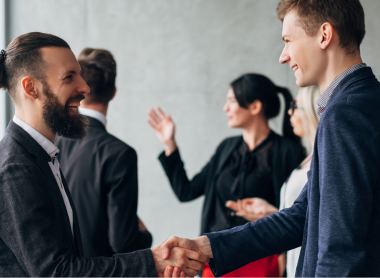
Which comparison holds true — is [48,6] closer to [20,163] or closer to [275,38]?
[275,38]

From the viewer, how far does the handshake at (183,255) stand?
4.18 ft

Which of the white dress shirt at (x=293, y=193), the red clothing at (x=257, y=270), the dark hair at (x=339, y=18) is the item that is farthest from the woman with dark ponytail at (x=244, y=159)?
A: the dark hair at (x=339, y=18)

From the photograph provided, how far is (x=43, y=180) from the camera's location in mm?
1059

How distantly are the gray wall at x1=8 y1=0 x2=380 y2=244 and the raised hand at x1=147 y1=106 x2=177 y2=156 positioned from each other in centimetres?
94

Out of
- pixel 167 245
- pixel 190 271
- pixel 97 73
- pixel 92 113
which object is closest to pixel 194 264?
pixel 190 271

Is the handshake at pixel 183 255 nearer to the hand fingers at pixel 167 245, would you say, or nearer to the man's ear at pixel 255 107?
the hand fingers at pixel 167 245

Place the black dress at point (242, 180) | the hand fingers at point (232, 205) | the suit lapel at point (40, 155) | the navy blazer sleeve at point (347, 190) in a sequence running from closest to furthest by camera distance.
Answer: the navy blazer sleeve at point (347, 190) → the suit lapel at point (40, 155) → the hand fingers at point (232, 205) → the black dress at point (242, 180)

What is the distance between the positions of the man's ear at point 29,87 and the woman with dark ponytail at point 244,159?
156 centimetres

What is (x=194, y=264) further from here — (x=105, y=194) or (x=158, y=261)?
(x=105, y=194)

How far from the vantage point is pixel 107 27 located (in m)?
3.72

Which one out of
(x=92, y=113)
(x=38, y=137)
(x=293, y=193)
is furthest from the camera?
(x=293, y=193)

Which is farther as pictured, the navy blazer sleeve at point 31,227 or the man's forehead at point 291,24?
the man's forehead at point 291,24

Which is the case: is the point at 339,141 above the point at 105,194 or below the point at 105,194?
above

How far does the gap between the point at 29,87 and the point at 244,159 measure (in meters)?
A: 1.69
